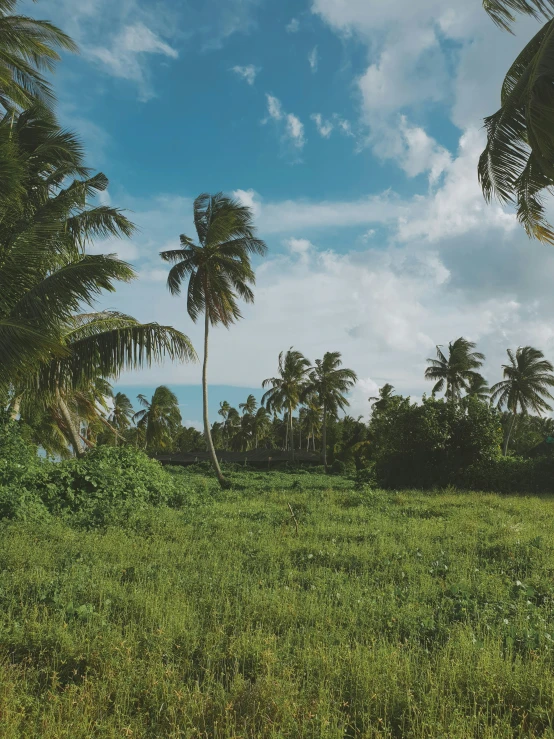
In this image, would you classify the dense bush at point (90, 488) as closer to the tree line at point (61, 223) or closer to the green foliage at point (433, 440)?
the tree line at point (61, 223)

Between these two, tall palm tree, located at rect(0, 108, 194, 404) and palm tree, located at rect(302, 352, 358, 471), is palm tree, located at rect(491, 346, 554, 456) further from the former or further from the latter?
tall palm tree, located at rect(0, 108, 194, 404)

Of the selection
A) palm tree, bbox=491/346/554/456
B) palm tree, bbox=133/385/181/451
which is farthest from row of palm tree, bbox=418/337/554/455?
palm tree, bbox=133/385/181/451

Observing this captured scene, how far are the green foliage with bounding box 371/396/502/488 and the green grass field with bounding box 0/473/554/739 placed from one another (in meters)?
15.3

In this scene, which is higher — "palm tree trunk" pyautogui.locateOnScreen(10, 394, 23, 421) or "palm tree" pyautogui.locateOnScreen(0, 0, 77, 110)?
"palm tree" pyautogui.locateOnScreen(0, 0, 77, 110)

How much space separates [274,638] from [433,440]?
20.5 meters

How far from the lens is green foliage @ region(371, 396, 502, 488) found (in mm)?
23297

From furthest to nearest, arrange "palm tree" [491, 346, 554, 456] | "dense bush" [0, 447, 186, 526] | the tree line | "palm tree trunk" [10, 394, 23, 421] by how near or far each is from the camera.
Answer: "palm tree" [491, 346, 554, 456]
"palm tree trunk" [10, 394, 23, 421]
"dense bush" [0, 447, 186, 526]
the tree line

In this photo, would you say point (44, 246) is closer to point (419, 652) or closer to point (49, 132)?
point (49, 132)

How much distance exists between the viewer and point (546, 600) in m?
5.57

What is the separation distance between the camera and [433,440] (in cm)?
2356

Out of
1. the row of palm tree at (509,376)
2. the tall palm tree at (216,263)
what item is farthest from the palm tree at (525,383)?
the tall palm tree at (216,263)

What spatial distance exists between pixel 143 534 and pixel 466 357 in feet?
114

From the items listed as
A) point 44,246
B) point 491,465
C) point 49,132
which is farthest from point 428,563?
point 491,465

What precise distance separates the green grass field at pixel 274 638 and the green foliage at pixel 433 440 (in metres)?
15.3
